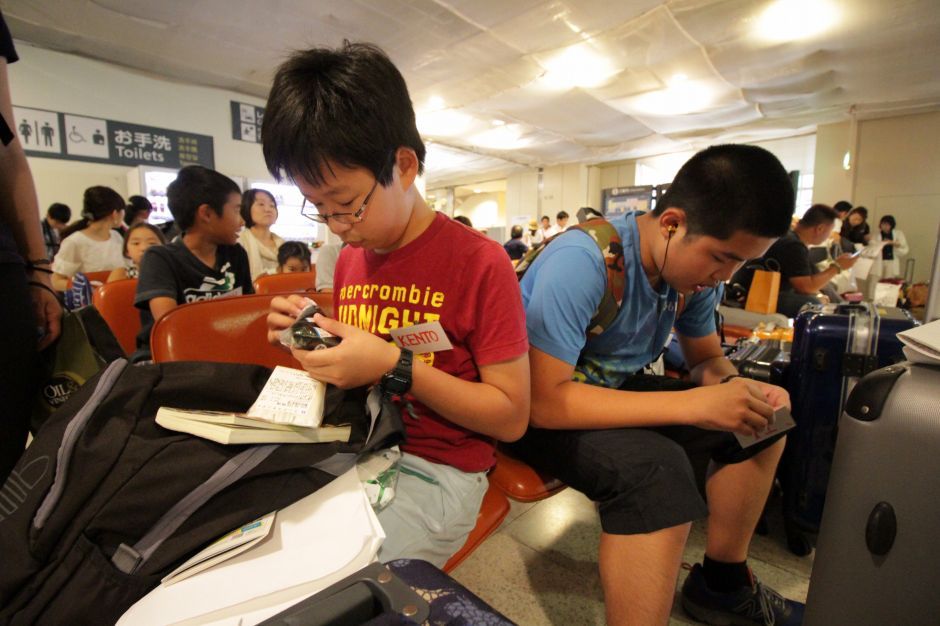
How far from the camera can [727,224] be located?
98 cm

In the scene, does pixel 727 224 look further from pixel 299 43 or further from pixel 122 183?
pixel 122 183

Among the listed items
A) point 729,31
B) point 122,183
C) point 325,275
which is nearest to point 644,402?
point 325,275

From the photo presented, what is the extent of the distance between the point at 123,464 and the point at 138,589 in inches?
6.0

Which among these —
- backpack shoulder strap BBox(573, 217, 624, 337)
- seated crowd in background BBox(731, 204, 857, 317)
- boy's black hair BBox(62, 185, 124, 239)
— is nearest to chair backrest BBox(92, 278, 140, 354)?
backpack shoulder strap BBox(573, 217, 624, 337)

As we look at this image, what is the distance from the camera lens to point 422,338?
32.8 inches

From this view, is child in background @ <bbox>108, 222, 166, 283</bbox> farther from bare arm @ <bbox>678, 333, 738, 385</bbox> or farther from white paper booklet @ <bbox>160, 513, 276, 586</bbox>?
bare arm @ <bbox>678, 333, 738, 385</bbox>

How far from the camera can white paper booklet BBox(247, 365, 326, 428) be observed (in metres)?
0.65

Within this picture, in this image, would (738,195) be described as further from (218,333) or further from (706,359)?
(218,333)

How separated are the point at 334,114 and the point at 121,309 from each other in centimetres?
154

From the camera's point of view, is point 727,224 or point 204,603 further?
point 727,224

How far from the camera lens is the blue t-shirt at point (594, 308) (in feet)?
3.17

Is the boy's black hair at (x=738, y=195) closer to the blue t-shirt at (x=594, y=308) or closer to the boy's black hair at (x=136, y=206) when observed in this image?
the blue t-shirt at (x=594, y=308)

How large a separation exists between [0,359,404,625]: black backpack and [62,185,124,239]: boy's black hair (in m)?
3.51

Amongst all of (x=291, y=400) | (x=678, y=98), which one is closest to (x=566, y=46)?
(x=678, y=98)
